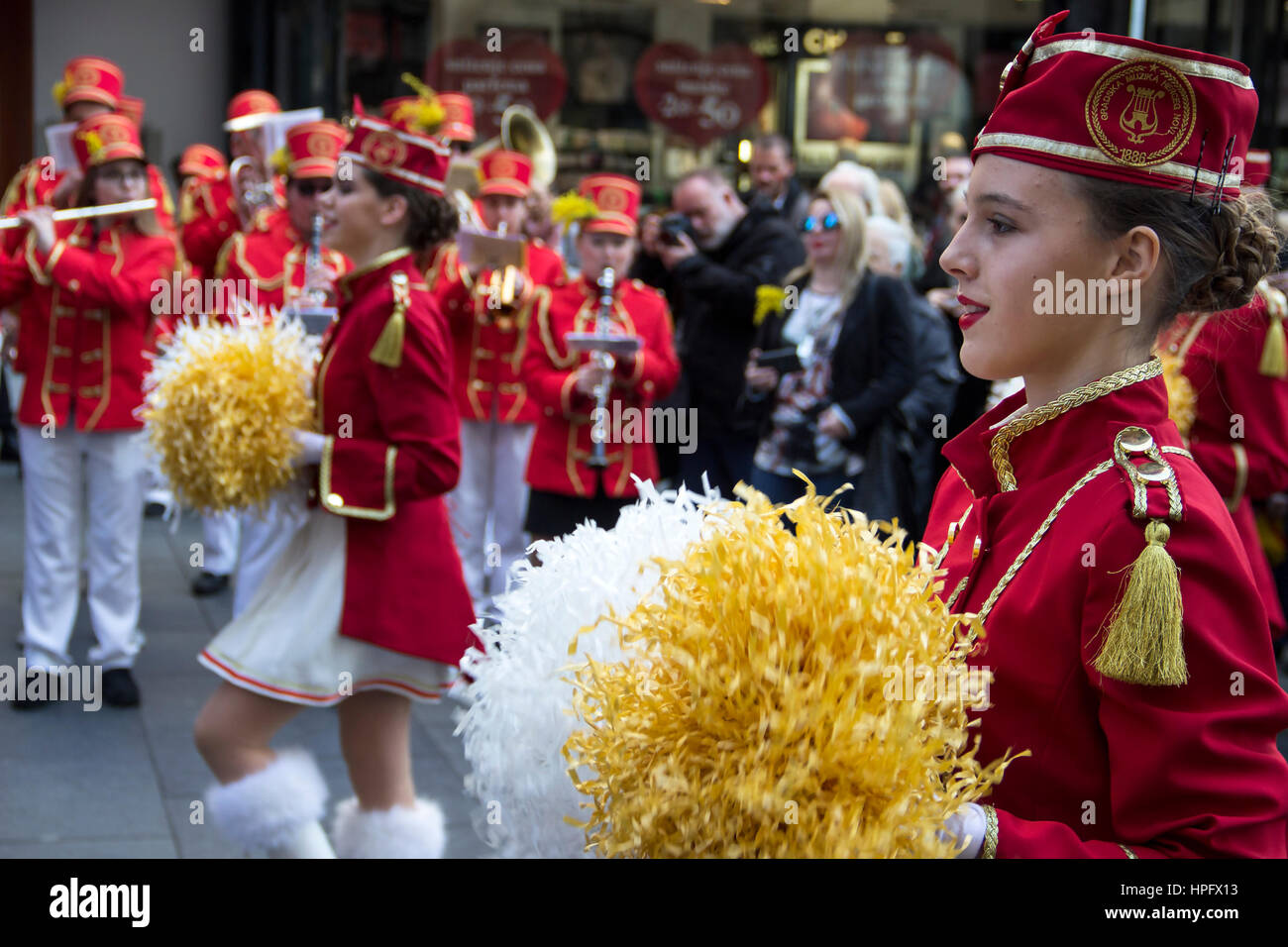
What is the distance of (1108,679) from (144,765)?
427 cm

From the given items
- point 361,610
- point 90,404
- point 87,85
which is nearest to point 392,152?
point 361,610

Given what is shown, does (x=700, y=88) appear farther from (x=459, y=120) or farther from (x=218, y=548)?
(x=218, y=548)

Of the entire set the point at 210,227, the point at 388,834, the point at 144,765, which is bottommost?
the point at 144,765

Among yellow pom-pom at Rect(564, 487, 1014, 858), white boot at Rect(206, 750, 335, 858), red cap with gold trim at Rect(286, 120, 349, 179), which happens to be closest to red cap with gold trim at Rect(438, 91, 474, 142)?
red cap with gold trim at Rect(286, 120, 349, 179)

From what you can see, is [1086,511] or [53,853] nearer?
→ [1086,511]

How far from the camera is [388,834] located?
11.1ft

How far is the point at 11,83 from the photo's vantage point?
11.1 metres

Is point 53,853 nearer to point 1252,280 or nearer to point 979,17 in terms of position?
point 1252,280

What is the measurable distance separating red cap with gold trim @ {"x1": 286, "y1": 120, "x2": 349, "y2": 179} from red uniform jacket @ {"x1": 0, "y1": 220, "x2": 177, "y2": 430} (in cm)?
73

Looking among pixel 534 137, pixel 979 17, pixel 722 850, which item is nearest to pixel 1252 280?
pixel 722 850

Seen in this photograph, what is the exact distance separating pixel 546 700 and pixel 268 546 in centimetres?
522

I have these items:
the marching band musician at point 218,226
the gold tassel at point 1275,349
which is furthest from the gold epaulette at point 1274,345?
the marching band musician at point 218,226

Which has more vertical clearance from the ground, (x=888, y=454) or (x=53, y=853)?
(x=888, y=454)

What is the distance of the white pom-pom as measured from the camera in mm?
1594
